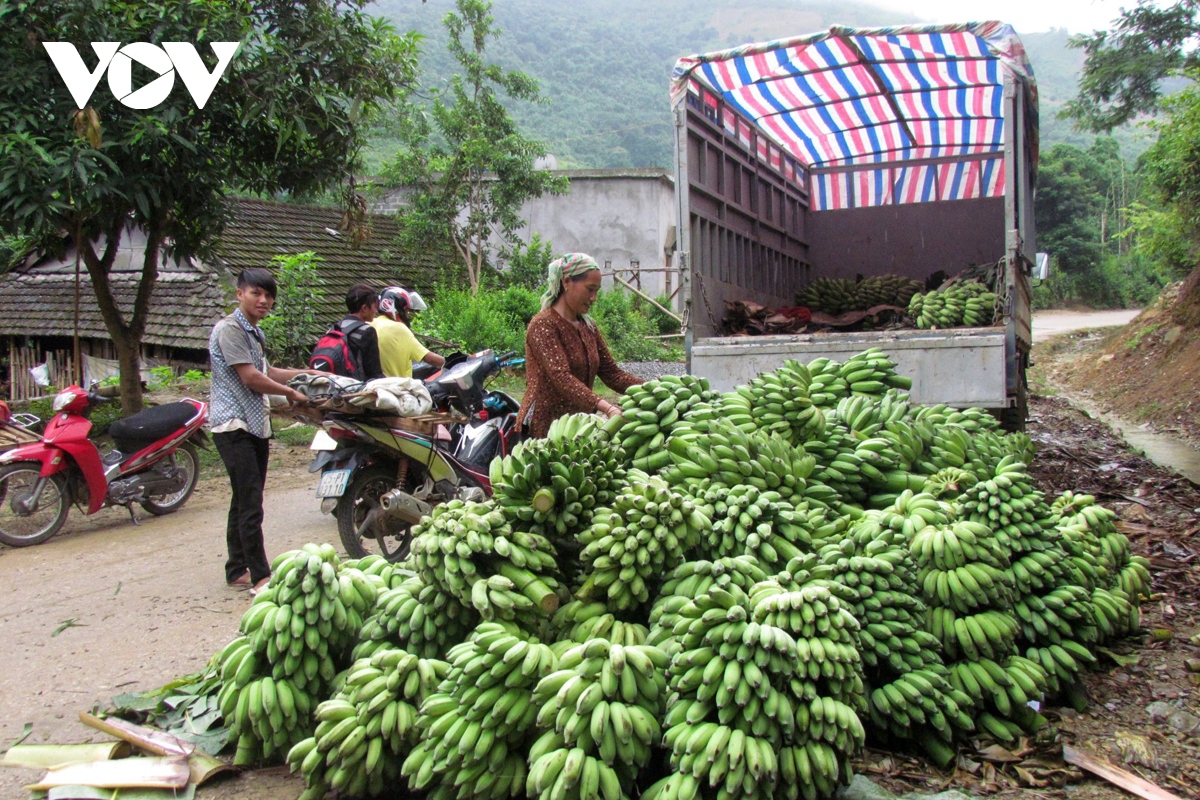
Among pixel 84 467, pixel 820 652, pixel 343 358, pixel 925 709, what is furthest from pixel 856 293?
pixel 820 652

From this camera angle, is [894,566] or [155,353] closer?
[894,566]

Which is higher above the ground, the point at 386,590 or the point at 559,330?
the point at 559,330

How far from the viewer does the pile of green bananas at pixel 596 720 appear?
2.38 metres

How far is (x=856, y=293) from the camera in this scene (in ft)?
31.4

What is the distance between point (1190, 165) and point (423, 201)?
15000 mm

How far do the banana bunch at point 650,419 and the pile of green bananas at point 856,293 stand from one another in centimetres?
600

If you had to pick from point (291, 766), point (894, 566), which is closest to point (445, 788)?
point (291, 766)

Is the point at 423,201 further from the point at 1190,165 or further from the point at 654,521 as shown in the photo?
the point at 654,521

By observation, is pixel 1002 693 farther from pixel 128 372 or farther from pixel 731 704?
pixel 128 372

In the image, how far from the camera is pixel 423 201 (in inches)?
766

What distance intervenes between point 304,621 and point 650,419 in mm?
1550

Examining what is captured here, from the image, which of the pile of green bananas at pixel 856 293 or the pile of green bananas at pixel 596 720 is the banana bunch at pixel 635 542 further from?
the pile of green bananas at pixel 856 293

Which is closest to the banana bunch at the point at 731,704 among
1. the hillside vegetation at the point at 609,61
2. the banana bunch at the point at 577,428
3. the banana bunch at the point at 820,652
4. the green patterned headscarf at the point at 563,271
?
the banana bunch at the point at 820,652

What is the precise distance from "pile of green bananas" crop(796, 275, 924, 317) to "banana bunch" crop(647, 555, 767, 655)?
6.84 metres
